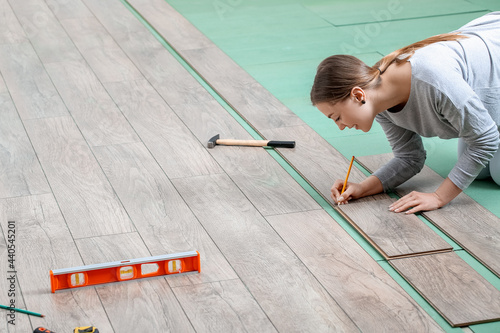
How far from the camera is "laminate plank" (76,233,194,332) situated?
1.98 m

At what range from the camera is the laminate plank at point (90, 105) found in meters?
3.20

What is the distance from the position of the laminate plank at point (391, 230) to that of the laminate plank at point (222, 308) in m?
0.53

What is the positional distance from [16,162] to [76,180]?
1.08 feet

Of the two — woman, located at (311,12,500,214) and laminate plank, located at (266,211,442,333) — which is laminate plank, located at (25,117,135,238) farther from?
woman, located at (311,12,500,214)

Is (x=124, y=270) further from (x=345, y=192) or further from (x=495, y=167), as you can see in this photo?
(x=495, y=167)

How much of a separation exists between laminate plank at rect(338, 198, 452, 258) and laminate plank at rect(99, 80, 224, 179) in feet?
2.14

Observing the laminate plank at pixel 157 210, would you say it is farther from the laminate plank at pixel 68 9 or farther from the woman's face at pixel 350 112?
the laminate plank at pixel 68 9

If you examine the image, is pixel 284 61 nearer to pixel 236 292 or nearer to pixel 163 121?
pixel 163 121

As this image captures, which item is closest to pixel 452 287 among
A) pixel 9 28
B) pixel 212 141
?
pixel 212 141

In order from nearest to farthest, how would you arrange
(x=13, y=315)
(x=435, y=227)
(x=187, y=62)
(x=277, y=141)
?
(x=13, y=315) < (x=435, y=227) < (x=277, y=141) < (x=187, y=62)

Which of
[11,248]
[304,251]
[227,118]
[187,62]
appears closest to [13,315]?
[11,248]

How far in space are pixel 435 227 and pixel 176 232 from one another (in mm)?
926

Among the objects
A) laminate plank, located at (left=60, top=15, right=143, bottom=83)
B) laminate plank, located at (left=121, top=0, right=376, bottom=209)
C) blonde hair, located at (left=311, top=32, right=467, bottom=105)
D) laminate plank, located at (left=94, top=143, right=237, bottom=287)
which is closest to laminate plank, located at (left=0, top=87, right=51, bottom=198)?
laminate plank, located at (left=94, top=143, right=237, bottom=287)

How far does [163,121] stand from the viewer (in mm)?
3363
